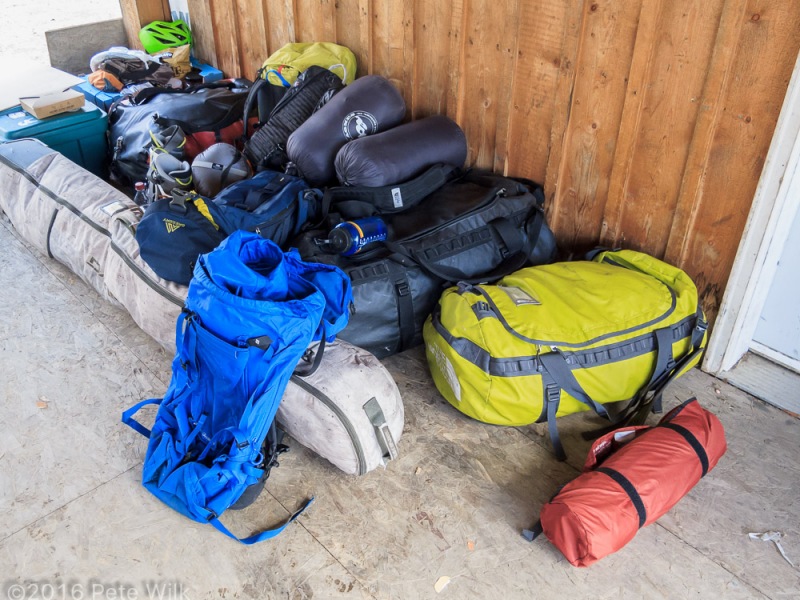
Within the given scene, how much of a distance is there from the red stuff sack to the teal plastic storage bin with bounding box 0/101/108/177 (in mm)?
2811

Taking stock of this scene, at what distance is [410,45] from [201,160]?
1.00 meters

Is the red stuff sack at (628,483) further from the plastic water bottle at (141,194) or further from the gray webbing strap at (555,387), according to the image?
the plastic water bottle at (141,194)

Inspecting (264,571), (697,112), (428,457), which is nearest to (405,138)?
(697,112)

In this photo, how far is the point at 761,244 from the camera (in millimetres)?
2141

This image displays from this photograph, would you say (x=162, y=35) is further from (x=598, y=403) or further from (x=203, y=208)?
(x=598, y=403)

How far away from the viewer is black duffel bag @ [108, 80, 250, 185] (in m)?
3.27

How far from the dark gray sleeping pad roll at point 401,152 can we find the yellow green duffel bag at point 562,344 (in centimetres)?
56

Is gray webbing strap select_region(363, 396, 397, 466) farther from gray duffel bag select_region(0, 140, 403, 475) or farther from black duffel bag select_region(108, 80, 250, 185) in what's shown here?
black duffel bag select_region(108, 80, 250, 185)

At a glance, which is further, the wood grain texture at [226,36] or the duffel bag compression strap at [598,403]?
the wood grain texture at [226,36]

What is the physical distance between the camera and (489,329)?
82.3 inches

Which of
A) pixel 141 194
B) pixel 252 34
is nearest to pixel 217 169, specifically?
pixel 141 194

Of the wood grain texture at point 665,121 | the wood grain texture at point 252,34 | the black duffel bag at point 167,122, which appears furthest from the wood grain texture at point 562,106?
the wood grain texture at point 252,34

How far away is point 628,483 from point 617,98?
1.25m

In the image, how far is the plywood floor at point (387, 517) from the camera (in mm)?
1751
